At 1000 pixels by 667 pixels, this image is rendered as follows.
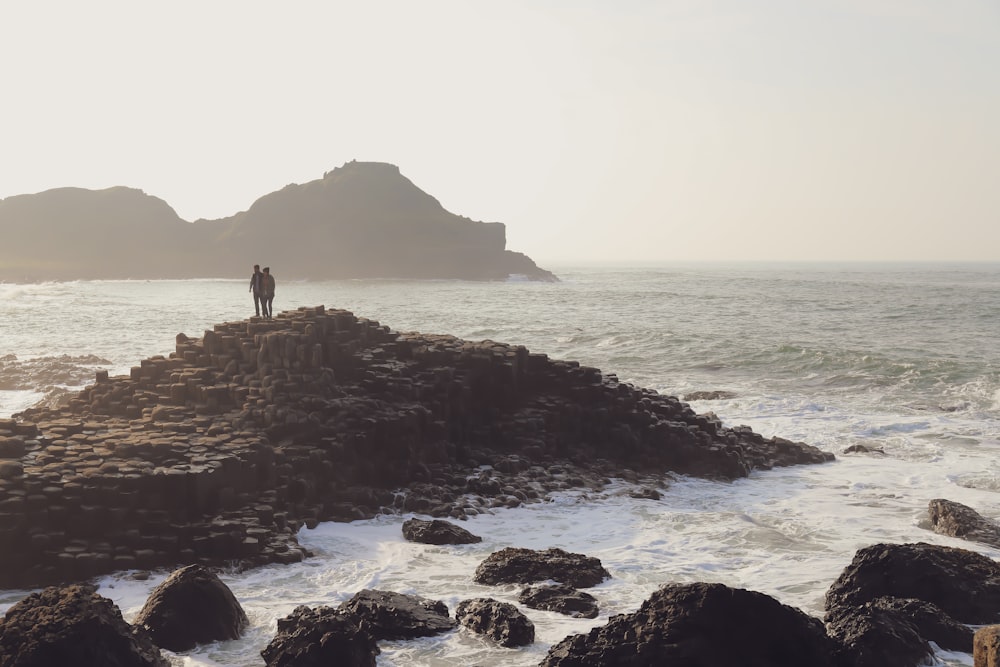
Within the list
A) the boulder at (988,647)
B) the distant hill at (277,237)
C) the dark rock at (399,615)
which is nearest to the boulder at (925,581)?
the boulder at (988,647)

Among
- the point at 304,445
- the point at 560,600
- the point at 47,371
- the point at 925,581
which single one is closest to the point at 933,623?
the point at 925,581

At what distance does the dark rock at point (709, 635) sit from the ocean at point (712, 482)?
1647mm

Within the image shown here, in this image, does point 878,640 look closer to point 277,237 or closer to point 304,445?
point 304,445

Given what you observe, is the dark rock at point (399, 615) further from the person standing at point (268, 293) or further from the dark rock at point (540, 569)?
the person standing at point (268, 293)

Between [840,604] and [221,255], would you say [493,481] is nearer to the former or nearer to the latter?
[840,604]

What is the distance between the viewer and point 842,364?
32.4 m

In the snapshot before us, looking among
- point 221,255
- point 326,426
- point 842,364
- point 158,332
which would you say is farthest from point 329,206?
point 326,426

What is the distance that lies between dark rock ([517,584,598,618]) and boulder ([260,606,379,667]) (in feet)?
7.82

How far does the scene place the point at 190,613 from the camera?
384 inches

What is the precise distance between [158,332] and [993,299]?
63.5 meters

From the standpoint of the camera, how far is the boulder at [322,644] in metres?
8.64

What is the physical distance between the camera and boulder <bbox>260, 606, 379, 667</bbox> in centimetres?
864

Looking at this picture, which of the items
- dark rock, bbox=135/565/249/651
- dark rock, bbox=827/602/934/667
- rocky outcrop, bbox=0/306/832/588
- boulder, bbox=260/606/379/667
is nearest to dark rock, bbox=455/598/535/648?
boulder, bbox=260/606/379/667

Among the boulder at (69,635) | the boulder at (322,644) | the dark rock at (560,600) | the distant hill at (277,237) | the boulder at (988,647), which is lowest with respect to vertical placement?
the dark rock at (560,600)
